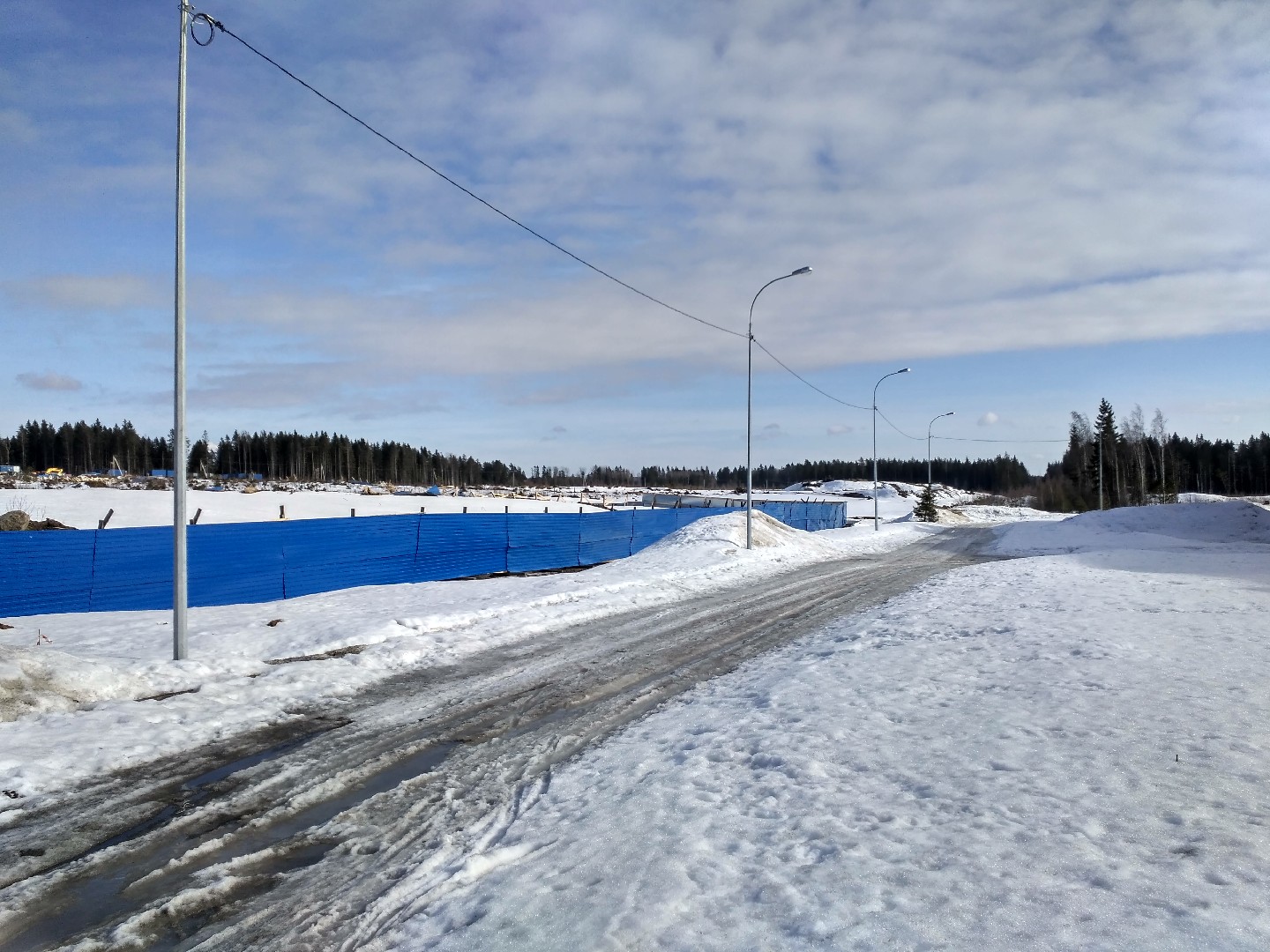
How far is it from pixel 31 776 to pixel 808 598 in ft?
45.1

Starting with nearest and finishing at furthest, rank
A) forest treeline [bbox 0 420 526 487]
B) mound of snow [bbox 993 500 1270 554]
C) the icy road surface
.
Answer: the icy road surface
mound of snow [bbox 993 500 1270 554]
forest treeline [bbox 0 420 526 487]

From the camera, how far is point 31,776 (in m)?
5.67

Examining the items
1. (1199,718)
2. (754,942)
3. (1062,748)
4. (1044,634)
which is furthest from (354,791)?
(1044,634)

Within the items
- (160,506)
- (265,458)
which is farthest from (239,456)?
(160,506)

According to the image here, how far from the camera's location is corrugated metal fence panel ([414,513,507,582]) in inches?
745

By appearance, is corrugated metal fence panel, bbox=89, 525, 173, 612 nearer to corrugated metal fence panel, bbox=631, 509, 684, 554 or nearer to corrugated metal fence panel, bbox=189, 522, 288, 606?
corrugated metal fence panel, bbox=189, 522, 288, 606

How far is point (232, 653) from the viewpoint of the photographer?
32.7 ft

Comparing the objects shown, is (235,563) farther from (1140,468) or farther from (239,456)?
(239,456)

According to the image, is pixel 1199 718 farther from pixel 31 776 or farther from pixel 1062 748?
pixel 31 776

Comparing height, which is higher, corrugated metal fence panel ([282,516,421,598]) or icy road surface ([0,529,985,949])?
corrugated metal fence panel ([282,516,421,598])

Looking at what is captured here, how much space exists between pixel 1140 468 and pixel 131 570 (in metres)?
88.5

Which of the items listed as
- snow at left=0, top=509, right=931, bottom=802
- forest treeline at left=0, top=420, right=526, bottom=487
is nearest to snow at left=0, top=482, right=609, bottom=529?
snow at left=0, top=509, right=931, bottom=802

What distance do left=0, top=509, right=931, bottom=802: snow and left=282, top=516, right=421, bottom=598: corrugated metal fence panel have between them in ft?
1.79

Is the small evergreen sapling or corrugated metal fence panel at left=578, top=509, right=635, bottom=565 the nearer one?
corrugated metal fence panel at left=578, top=509, right=635, bottom=565
